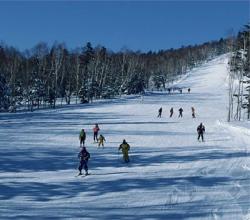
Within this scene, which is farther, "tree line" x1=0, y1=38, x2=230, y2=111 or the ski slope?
"tree line" x1=0, y1=38, x2=230, y2=111

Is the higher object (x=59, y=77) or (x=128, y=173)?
(x=59, y=77)

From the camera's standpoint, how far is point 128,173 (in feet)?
81.1

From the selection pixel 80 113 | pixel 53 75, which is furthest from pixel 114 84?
pixel 80 113

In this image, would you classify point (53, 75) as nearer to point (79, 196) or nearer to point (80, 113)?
point (80, 113)

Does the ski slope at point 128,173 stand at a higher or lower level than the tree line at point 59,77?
lower

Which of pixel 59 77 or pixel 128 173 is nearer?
pixel 128 173

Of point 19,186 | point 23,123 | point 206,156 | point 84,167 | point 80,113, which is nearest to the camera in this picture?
point 19,186

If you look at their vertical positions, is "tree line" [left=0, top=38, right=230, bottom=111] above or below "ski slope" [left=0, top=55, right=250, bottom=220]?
above

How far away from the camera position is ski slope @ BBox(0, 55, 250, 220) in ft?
59.2

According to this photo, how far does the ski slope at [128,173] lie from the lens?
1805cm

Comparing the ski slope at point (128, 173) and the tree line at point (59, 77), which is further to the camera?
the tree line at point (59, 77)

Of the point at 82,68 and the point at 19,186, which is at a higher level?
the point at 82,68

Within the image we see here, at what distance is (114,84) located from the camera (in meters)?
94.8

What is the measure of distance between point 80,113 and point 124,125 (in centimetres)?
1282
